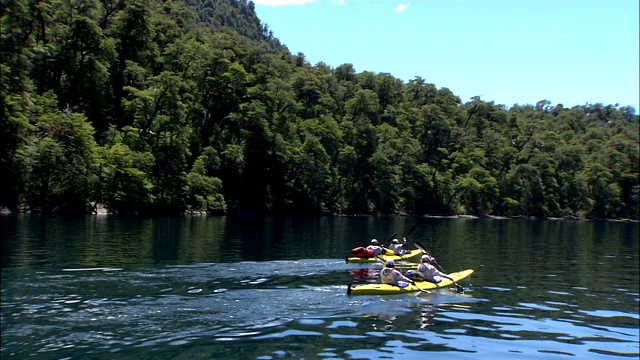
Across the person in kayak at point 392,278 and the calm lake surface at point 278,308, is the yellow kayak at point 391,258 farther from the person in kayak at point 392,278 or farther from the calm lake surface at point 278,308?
the person in kayak at point 392,278

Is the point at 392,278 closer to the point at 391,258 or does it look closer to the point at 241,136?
the point at 391,258

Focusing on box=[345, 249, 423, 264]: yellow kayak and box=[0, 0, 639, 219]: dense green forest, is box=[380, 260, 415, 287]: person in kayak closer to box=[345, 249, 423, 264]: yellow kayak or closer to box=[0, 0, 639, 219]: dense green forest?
box=[345, 249, 423, 264]: yellow kayak

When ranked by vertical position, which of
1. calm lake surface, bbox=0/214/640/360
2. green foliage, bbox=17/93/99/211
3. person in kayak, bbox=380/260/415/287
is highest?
green foliage, bbox=17/93/99/211

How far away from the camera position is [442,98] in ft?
384

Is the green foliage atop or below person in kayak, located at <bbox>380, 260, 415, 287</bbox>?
atop

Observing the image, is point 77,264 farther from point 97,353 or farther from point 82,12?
point 82,12

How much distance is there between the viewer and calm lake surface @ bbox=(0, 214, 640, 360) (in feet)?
43.5

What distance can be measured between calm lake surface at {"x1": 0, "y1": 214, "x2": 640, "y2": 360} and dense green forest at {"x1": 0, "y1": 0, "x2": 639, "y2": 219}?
2578 centimetres

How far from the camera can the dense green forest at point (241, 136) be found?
54594 mm

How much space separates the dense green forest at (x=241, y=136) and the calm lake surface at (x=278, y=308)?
25776 millimetres

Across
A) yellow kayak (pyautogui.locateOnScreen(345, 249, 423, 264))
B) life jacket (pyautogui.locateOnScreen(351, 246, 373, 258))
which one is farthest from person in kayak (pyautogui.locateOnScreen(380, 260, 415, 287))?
life jacket (pyautogui.locateOnScreen(351, 246, 373, 258))

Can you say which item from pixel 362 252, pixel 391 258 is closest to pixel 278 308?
pixel 362 252

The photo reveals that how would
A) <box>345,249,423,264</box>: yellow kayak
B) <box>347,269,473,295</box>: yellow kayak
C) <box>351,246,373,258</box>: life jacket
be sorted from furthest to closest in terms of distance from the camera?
<box>351,246,373,258</box>: life jacket < <box>345,249,423,264</box>: yellow kayak < <box>347,269,473,295</box>: yellow kayak

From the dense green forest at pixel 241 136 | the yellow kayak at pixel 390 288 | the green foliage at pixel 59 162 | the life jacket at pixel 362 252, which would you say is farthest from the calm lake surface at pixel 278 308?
the dense green forest at pixel 241 136
